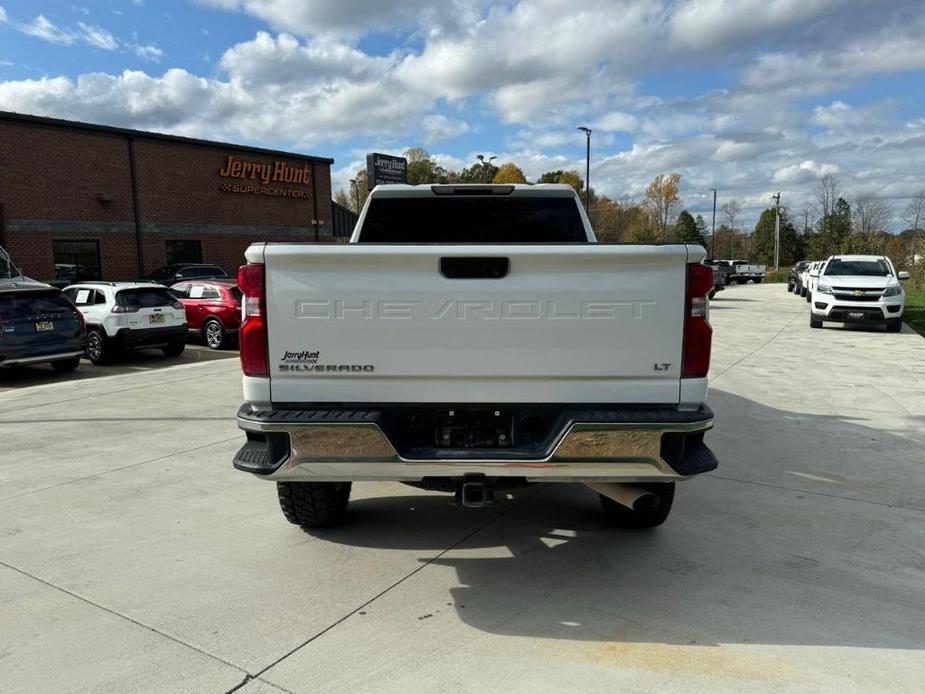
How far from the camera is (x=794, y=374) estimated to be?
10.4 m

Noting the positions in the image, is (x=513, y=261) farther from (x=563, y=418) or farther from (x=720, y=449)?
(x=720, y=449)

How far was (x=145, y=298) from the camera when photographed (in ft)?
43.0

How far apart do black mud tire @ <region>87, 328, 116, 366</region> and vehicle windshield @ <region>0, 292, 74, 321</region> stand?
1215 millimetres

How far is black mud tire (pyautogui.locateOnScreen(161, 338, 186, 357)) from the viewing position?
1358cm

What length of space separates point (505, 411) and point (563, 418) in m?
0.28

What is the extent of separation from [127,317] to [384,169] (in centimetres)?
1327

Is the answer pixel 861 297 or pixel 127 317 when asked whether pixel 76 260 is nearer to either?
pixel 127 317

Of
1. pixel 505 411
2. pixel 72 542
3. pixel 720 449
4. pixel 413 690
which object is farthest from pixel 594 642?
pixel 720 449

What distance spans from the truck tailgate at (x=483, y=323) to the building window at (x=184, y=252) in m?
26.4

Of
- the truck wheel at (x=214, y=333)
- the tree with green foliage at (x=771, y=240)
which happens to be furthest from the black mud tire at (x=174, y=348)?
the tree with green foliage at (x=771, y=240)

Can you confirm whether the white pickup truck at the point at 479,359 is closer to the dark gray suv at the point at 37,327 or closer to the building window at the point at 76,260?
the dark gray suv at the point at 37,327

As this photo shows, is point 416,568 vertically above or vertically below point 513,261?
below

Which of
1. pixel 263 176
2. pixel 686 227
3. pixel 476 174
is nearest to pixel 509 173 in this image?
pixel 476 174

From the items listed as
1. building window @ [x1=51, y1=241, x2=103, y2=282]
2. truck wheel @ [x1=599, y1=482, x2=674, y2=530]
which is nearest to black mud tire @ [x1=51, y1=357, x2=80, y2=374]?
truck wheel @ [x1=599, y1=482, x2=674, y2=530]
